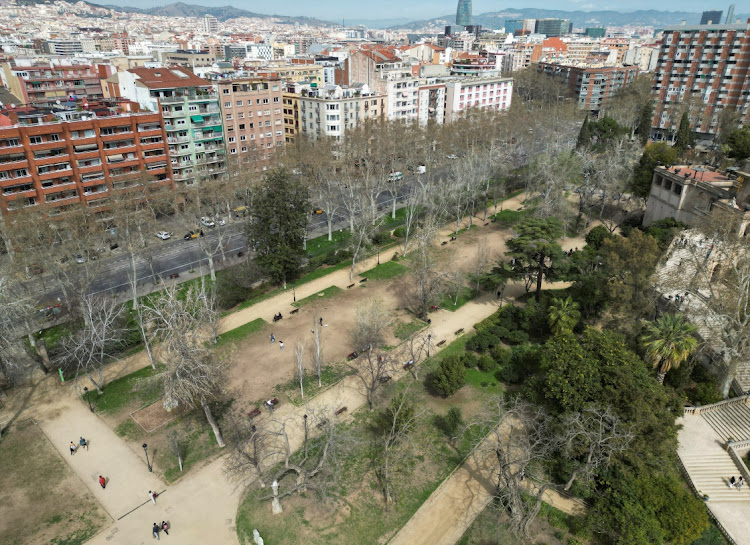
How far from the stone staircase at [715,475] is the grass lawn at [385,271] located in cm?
3652

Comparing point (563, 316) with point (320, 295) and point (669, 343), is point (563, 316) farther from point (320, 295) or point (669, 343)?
point (320, 295)

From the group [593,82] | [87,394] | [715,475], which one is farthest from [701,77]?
[87,394]

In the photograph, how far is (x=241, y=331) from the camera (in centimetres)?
5016

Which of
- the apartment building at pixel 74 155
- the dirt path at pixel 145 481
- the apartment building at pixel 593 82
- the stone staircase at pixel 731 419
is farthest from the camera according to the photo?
the apartment building at pixel 593 82

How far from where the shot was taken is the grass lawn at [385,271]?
204 ft

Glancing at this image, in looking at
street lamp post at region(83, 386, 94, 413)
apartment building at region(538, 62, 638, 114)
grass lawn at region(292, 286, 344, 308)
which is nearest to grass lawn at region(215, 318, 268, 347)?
grass lawn at region(292, 286, 344, 308)

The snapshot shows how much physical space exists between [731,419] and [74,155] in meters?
79.2

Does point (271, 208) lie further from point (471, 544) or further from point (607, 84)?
point (607, 84)

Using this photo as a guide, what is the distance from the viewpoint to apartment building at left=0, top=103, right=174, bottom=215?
6300cm

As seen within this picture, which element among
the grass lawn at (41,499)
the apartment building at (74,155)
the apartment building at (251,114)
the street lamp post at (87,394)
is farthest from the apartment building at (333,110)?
the grass lawn at (41,499)

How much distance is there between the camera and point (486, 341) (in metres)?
46.8

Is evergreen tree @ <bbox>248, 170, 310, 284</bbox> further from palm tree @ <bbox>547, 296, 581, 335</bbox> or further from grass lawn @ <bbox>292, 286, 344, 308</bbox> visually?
palm tree @ <bbox>547, 296, 581, 335</bbox>

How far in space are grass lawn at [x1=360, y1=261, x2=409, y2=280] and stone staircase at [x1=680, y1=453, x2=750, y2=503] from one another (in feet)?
120

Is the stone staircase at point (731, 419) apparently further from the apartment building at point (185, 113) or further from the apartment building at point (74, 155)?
the apartment building at point (185, 113)
